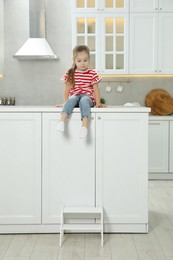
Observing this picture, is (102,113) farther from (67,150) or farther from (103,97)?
(103,97)

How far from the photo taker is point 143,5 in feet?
20.9

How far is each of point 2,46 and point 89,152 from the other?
3.43 m

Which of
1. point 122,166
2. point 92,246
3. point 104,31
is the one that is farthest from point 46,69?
point 92,246

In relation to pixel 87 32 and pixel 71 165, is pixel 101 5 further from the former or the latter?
pixel 71 165

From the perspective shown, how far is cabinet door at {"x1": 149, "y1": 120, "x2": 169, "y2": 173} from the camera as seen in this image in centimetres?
638

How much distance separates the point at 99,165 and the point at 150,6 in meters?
3.24

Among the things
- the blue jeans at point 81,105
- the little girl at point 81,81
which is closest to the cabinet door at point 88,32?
the little girl at point 81,81

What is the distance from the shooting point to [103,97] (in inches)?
269

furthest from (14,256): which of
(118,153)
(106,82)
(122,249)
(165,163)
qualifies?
(106,82)

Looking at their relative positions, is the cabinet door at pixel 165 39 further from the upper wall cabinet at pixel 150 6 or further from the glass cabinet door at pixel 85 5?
the glass cabinet door at pixel 85 5

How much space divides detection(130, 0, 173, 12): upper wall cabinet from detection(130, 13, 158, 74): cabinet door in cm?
6

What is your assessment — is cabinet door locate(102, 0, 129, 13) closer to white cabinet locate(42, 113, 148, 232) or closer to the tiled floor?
white cabinet locate(42, 113, 148, 232)

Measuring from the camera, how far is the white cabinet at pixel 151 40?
6387 millimetres

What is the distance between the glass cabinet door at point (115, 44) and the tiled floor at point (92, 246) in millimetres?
2818
